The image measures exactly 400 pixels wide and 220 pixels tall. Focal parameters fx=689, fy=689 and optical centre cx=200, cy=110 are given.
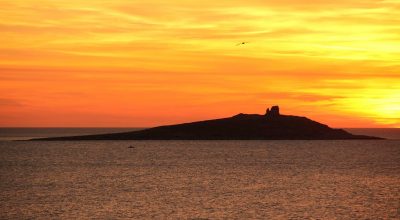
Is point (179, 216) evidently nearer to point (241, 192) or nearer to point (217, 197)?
point (217, 197)

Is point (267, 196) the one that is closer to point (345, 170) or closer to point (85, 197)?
point (85, 197)

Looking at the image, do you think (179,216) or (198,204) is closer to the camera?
(179,216)

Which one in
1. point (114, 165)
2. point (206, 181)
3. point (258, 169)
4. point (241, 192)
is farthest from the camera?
point (114, 165)

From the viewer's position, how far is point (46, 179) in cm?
10550

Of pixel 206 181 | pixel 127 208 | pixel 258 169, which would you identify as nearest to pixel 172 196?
pixel 127 208

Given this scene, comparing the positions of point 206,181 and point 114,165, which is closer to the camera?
point 206,181

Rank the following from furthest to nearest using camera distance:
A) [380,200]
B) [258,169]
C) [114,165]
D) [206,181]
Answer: [114,165] → [258,169] → [206,181] → [380,200]

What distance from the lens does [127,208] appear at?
69.9m

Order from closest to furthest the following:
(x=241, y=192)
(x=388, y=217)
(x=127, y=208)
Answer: (x=388, y=217), (x=127, y=208), (x=241, y=192)

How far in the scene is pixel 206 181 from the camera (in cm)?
10062

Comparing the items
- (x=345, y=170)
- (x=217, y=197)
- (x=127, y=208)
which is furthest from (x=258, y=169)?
(x=127, y=208)

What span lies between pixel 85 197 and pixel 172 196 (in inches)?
394

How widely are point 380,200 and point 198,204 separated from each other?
66.7 ft

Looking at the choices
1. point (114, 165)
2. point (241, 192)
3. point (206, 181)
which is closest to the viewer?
point (241, 192)
